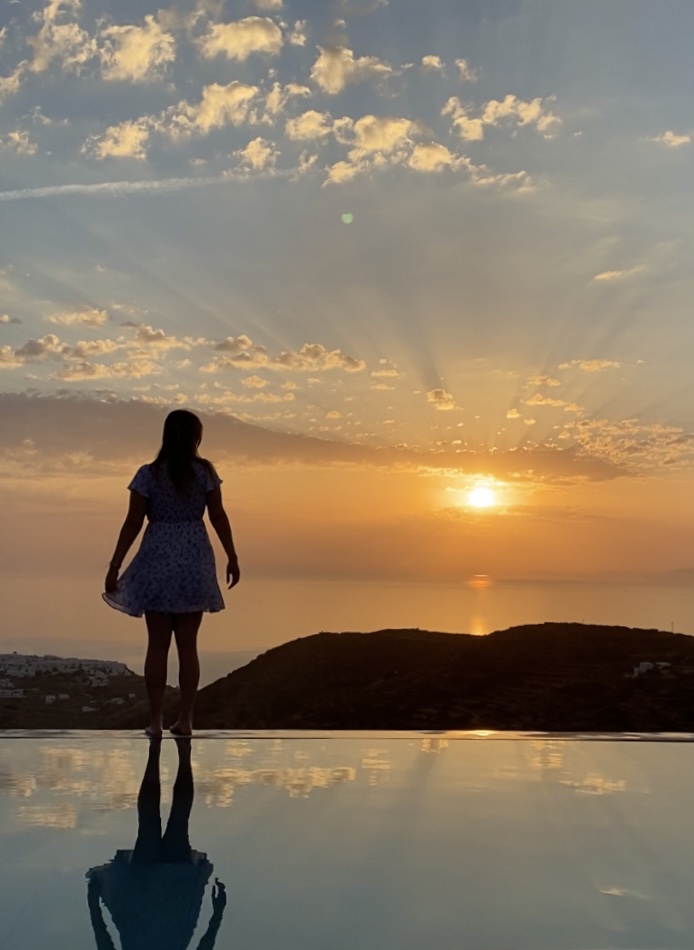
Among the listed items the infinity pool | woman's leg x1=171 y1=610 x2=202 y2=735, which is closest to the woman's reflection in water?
the infinity pool

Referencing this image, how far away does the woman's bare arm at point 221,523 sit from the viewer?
4.94m

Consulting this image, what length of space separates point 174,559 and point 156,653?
1.47 ft

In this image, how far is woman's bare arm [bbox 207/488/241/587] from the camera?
4938 millimetres

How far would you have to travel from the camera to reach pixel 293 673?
16.4 m

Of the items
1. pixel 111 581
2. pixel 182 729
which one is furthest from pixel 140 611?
pixel 182 729

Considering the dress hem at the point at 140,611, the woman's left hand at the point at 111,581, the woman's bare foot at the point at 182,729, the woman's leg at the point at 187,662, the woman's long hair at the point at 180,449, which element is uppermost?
the woman's long hair at the point at 180,449

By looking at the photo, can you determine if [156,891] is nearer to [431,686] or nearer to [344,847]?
[344,847]

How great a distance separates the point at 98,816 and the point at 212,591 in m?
1.69

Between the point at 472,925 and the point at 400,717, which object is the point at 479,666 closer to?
the point at 400,717

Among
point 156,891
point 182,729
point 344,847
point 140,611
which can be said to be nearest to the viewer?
point 156,891

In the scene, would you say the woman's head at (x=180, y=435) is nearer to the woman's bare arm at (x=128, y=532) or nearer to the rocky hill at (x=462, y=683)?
the woman's bare arm at (x=128, y=532)

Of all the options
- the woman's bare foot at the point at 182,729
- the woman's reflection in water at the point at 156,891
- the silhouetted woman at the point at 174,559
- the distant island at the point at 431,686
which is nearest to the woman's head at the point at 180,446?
the silhouetted woman at the point at 174,559

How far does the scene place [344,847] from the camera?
2988 mm

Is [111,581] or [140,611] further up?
[111,581]
